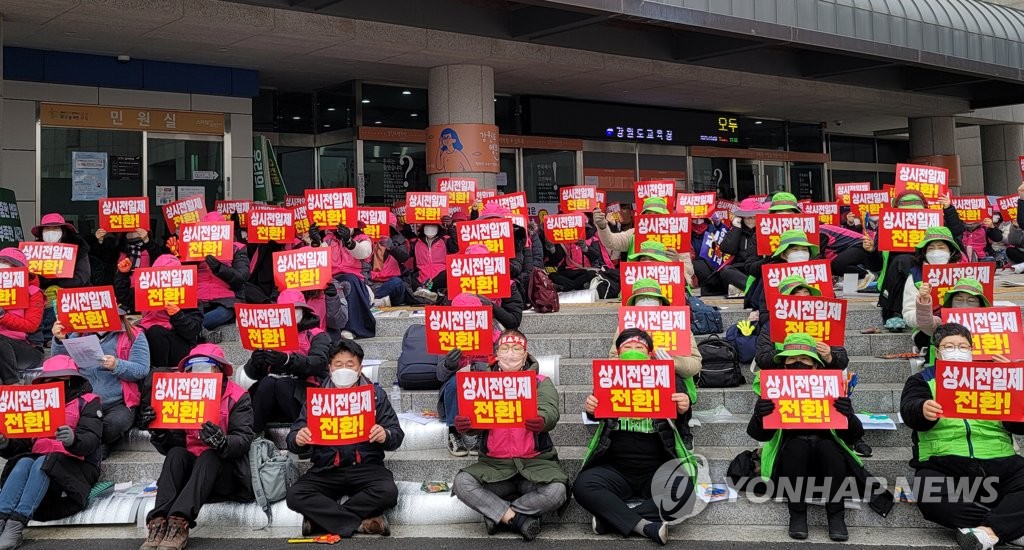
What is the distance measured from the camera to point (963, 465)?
19.8 feet

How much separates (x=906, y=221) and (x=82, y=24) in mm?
9732

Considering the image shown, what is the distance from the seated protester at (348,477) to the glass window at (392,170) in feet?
33.1

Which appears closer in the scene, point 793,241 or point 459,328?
point 459,328

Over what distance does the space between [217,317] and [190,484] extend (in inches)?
122

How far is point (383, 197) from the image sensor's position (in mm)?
16688

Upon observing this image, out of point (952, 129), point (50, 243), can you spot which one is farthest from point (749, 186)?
point (50, 243)

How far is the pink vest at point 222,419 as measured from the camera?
6.69m

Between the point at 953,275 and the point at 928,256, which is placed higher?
the point at 928,256

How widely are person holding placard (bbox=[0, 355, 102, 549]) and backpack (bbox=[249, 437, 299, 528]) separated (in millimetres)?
1159

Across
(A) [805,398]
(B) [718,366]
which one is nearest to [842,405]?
(A) [805,398]

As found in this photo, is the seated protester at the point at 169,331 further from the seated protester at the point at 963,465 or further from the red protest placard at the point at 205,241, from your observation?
the seated protester at the point at 963,465

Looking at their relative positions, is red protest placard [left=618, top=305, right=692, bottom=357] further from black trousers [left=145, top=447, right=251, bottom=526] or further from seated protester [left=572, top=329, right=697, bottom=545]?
black trousers [left=145, top=447, right=251, bottom=526]

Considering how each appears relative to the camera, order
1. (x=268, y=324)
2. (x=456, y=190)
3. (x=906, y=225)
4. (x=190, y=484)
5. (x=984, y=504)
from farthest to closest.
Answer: (x=456, y=190)
(x=906, y=225)
(x=268, y=324)
(x=190, y=484)
(x=984, y=504)

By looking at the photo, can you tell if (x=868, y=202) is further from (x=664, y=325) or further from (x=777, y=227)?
(x=664, y=325)
